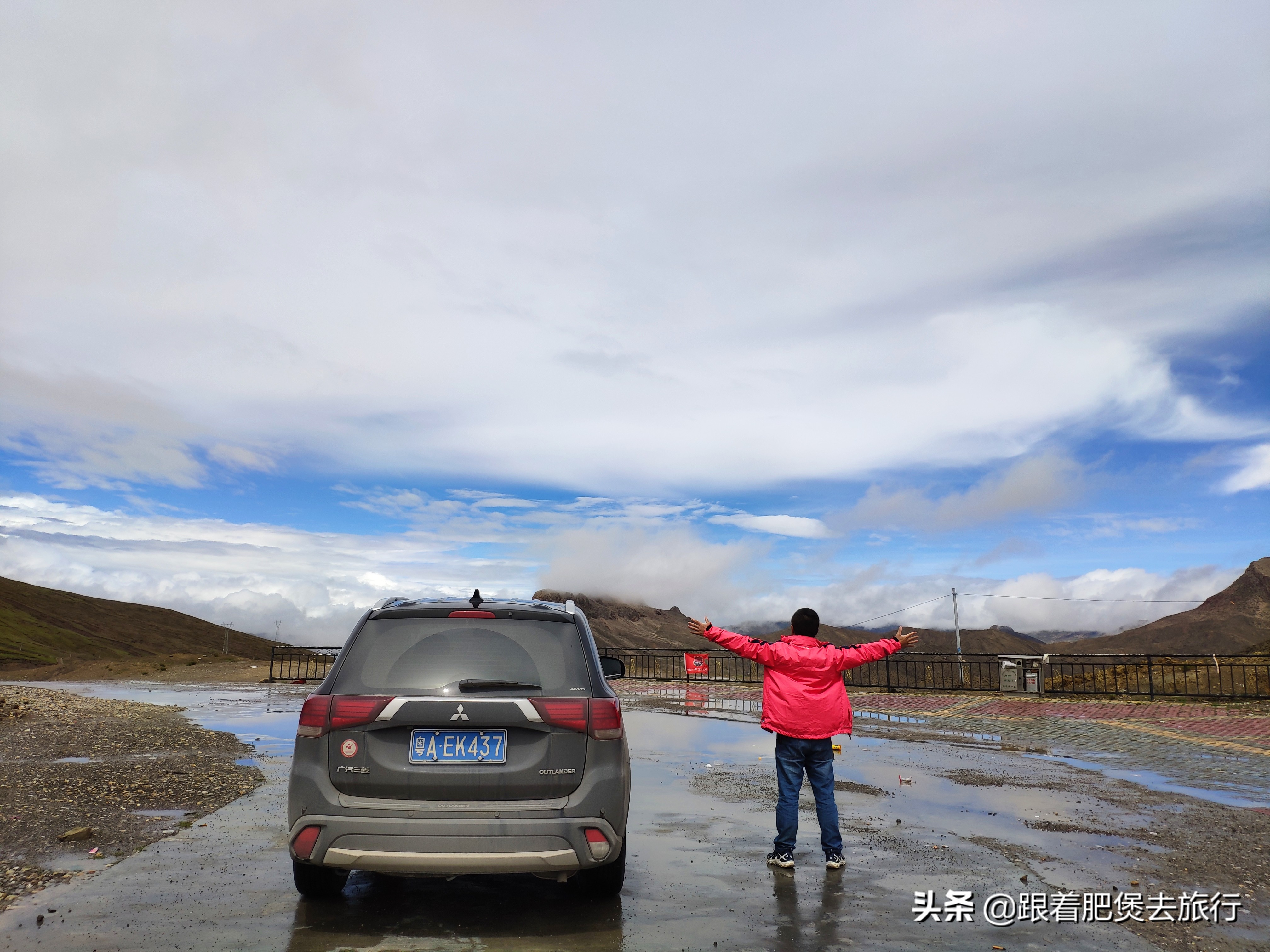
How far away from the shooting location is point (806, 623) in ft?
20.5

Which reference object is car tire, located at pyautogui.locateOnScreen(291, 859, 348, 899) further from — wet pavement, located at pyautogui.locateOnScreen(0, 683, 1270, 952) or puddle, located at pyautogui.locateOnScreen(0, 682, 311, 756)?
puddle, located at pyautogui.locateOnScreen(0, 682, 311, 756)

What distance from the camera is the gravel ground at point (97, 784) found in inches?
224

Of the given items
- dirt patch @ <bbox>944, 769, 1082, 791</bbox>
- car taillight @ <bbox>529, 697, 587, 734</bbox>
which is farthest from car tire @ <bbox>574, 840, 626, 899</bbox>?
dirt patch @ <bbox>944, 769, 1082, 791</bbox>

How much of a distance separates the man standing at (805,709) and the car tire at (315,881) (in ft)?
9.14

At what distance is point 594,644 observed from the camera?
5176 mm

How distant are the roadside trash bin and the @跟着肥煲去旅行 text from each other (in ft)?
64.9

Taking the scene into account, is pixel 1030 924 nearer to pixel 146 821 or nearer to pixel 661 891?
pixel 661 891

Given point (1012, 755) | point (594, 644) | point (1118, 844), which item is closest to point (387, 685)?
point (594, 644)

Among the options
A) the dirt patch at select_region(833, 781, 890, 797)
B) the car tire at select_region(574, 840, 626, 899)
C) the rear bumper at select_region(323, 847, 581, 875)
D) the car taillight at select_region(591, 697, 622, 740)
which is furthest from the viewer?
the dirt patch at select_region(833, 781, 890, 797)

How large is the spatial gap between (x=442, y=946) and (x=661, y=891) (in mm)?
1513

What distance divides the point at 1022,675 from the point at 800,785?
70.2 feet

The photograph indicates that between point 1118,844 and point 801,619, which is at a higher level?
point 801,619

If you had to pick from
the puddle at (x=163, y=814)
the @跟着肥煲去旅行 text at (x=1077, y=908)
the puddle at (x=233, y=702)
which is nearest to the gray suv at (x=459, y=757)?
the @跟着肥煲去旅行 text at (x=1077, y=908)

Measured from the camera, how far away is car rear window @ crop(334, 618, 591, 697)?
455 centimetres
